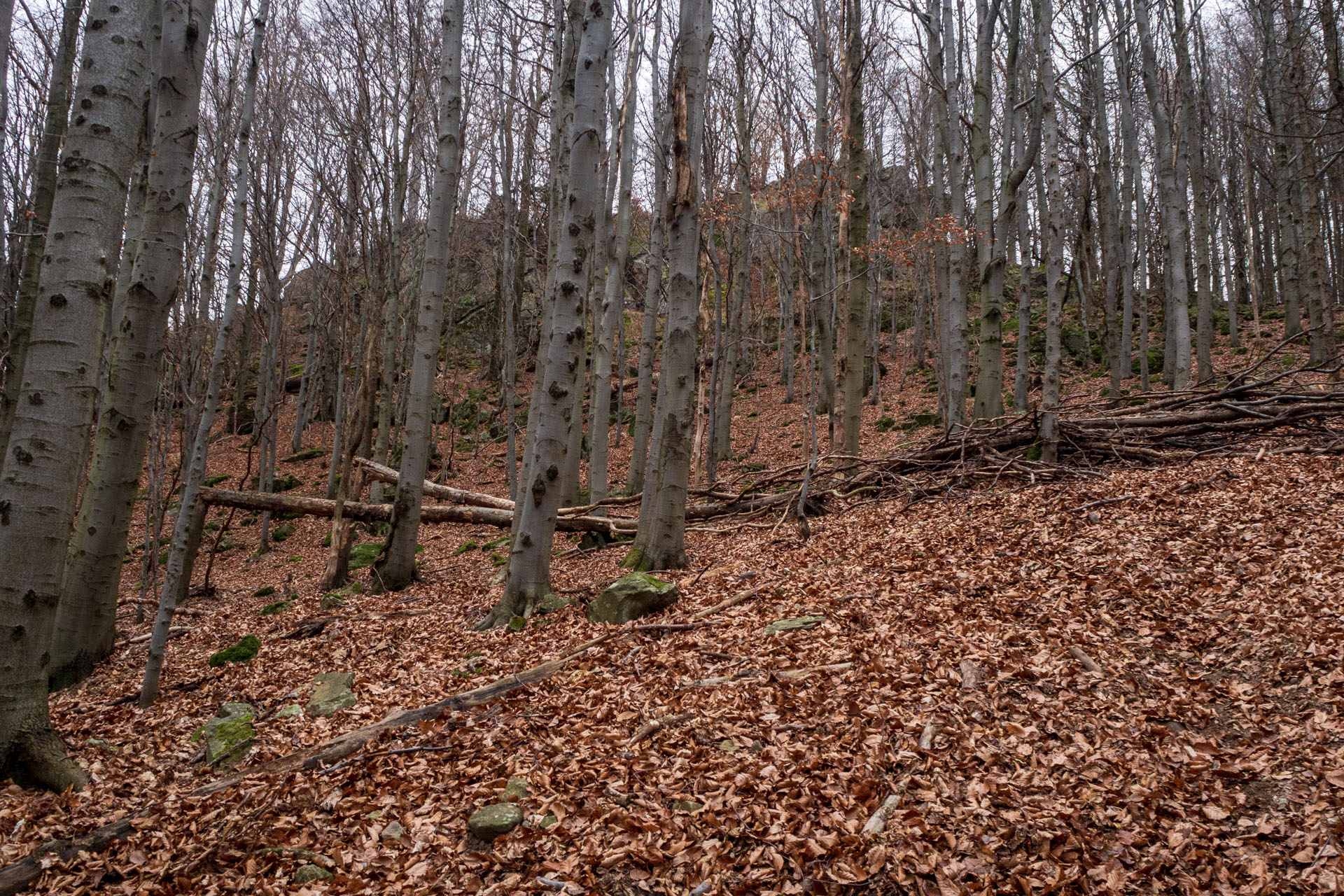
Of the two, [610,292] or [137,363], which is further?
[610,292]

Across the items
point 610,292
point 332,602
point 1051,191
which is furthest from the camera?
point 610,292

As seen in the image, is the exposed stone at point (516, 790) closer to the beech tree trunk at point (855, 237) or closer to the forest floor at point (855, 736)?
the forest floor at point (855, 736)

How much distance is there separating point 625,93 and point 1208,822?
13.0 m

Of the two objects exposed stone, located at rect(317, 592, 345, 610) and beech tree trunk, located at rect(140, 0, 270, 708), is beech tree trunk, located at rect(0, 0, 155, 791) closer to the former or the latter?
beech tree trunk, located at rect(140, 0, 270, 708)

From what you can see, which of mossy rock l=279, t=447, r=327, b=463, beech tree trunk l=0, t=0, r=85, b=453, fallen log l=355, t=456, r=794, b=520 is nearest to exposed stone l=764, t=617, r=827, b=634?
fallen log l=355, t=456, r=794, b=520

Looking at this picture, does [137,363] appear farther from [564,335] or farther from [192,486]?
[564,335]

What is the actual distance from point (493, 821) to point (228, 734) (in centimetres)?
228

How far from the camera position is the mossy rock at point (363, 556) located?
1046 cm

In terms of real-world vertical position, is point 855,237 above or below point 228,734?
above

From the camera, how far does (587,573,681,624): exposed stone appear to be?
18.5 feet

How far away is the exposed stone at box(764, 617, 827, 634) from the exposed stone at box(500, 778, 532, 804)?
2.05 meters

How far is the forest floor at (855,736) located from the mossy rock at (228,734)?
11cm

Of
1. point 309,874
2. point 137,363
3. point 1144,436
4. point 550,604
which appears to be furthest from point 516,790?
point 1144,436

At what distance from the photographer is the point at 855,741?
341cm
